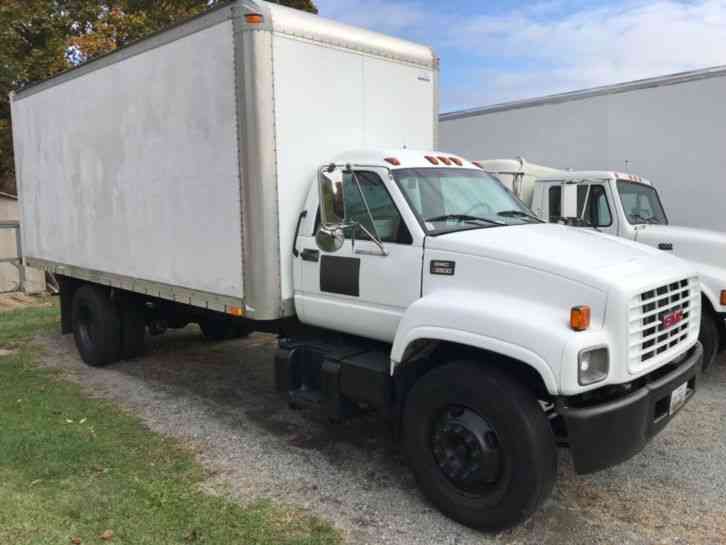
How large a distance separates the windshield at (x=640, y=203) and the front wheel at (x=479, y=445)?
188 inches

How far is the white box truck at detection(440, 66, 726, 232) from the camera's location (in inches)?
327

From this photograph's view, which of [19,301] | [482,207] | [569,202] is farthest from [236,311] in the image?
[19,301]

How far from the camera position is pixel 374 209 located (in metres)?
4.62

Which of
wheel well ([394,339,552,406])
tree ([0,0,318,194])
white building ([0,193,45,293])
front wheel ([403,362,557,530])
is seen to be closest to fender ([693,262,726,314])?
wheel well ([394,339,552,406])

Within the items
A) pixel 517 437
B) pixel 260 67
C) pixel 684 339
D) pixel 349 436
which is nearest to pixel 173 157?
pixel 260 67

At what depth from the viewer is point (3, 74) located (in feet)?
54.0

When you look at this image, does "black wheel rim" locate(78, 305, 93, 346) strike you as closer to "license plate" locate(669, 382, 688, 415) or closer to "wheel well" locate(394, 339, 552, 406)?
"wheel well" locate(394, 339, 552, 406)

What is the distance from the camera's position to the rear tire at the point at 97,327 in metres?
7.61

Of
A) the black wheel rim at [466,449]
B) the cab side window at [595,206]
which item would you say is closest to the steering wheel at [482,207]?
the black wheel rim at [466,449]

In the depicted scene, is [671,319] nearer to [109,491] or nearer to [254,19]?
[254,19]

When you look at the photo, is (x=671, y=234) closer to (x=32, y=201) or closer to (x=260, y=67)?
(x=260, y=67)

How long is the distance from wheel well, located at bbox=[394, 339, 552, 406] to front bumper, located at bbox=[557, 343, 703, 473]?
0.25 m

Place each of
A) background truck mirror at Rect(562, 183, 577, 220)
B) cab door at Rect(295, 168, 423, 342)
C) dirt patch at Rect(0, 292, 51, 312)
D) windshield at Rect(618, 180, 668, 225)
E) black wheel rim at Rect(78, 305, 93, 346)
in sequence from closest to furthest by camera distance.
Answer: cab door at Rect(295, 168, 423, 342)
background truck mirror at Rect(562, 183, 577, 220)
windshield at Rect(618, 180, 668, 225)
black wheel rim at Rect(78, 305, 93, 346)
dirt patch at Rect(0, 292, 51, 312)

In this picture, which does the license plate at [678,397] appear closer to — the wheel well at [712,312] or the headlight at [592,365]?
the headlight at [592,365]
